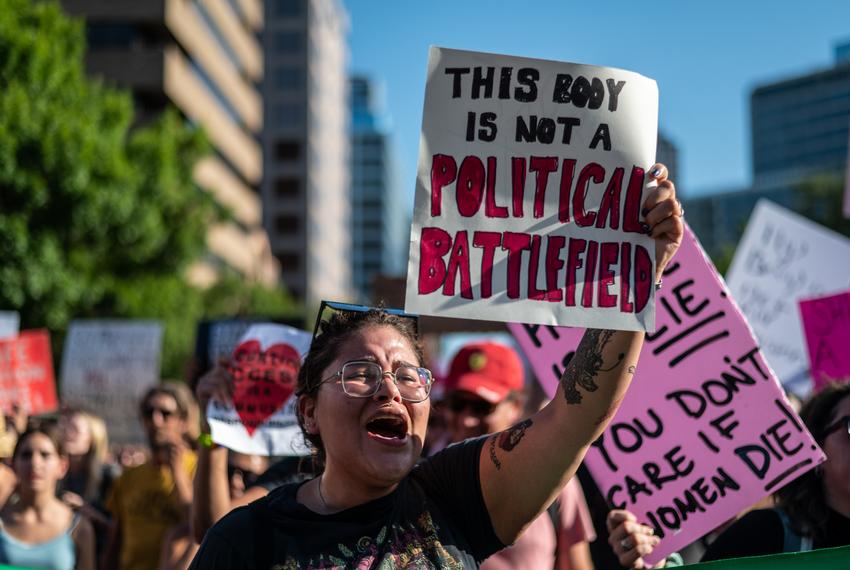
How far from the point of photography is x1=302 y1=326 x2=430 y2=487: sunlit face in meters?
2.20

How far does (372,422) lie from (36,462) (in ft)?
9.86

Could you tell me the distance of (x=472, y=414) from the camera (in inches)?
164

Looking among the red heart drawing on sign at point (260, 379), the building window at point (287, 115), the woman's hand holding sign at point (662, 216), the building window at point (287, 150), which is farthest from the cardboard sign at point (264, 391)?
the building window at point (287, 115)

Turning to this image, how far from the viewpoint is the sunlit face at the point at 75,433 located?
20.8 ft

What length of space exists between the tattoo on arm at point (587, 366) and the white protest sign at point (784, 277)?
14.0 feet

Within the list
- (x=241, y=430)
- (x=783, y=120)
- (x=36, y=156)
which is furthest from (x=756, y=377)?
(x=783, y=120)

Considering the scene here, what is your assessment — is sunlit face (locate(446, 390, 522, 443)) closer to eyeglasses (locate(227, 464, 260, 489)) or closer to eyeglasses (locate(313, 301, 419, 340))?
eyeglasses (locate(227, 464, 260, 489))

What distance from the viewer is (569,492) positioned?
356cm

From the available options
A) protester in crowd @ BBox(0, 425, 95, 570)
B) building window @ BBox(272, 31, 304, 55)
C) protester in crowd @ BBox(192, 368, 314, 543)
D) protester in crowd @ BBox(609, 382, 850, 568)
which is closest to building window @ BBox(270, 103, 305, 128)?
building window @ BBox(272, 31, 304, 55)

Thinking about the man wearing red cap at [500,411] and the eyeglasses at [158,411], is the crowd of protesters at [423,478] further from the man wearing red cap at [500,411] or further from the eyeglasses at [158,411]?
the eyeglasses at [158,411]

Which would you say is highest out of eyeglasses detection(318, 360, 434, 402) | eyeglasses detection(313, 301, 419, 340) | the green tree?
the green tree

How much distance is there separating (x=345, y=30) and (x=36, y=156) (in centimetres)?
9374

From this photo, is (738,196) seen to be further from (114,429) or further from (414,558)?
(414,558)

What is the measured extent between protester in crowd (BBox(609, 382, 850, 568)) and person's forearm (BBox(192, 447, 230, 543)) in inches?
51.0
